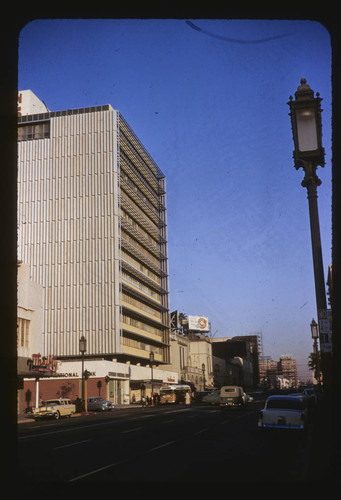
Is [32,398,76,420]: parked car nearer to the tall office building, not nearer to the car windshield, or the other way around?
the car windshield

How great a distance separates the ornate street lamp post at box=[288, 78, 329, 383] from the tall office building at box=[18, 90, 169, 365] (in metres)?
71.0

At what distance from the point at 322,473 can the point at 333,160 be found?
2.42 meters

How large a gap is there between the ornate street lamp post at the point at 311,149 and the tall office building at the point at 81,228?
71.0m

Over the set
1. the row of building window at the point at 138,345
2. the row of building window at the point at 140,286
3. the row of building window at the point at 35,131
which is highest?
the row of building window at the point at 35,131

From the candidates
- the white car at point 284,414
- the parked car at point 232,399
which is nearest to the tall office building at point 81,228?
the parked car at point 232,399

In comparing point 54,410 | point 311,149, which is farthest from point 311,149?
point 54,410

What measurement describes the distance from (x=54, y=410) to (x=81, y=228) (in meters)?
45.2

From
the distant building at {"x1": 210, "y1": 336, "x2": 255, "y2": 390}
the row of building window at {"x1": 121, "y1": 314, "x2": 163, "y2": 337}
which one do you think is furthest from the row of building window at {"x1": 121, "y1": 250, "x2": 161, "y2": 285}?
the distant building at {"x1": 210, "y1": 336, "x2": 255, "y2": 390}

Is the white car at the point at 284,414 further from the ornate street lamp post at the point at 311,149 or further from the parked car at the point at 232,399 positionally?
the parked car at the point at 232,399

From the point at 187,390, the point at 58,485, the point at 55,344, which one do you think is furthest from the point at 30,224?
the point at 58,485

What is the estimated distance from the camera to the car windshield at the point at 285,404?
18.6 metres

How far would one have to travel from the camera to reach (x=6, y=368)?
12.2 ft

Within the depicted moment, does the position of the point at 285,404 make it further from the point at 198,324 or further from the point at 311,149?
the point at 198,324

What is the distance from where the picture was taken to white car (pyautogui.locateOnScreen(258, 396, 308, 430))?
18.1 metres
